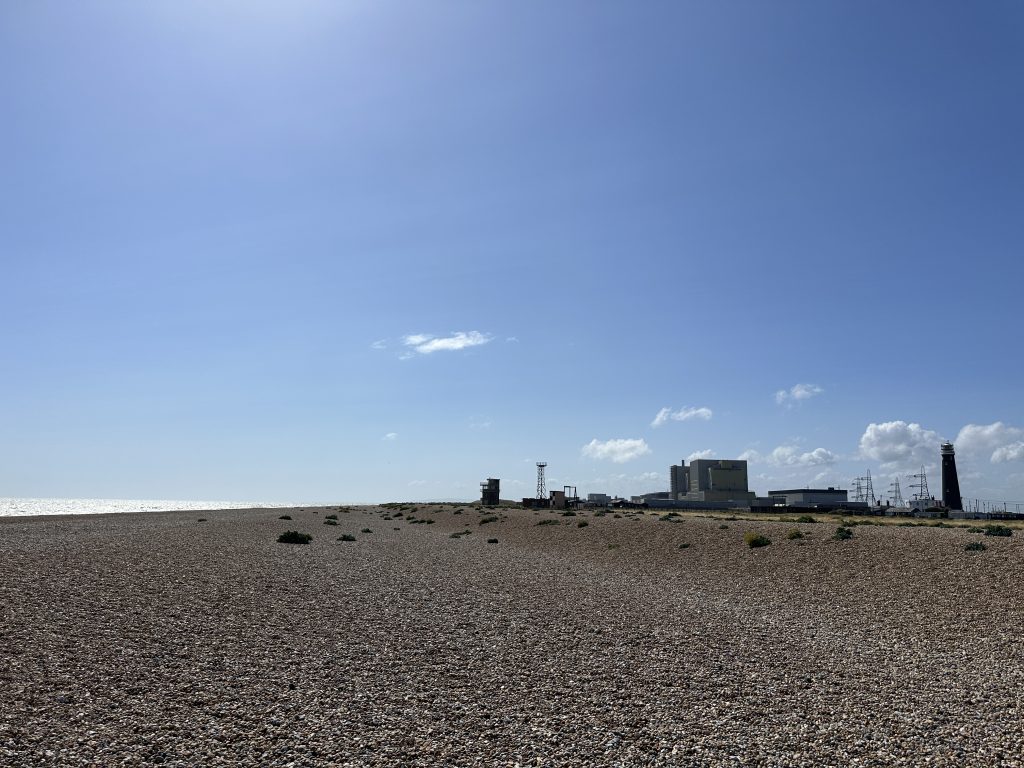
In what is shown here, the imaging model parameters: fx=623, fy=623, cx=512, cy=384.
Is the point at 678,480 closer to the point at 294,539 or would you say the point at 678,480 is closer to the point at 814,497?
the point at 814,497

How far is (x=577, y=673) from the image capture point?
13.3 meters

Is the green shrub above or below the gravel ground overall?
below

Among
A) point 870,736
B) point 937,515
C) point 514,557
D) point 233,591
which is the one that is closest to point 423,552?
point 514,557

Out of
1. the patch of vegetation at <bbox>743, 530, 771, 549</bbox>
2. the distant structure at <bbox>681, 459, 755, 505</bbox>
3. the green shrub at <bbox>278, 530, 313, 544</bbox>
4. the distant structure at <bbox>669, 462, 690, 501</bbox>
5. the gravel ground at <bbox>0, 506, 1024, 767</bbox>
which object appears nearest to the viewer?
the gravel ground at <bbox>0, 506, 1024, 767</bbox>

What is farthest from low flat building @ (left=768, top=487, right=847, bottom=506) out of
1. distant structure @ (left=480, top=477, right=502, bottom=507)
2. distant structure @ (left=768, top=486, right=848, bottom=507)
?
distant structure @ (left=480, top=477, right=502, bottom=507)

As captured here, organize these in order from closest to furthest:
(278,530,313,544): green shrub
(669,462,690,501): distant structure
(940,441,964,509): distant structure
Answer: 1. (278,530,313,544): green shrub
2. (940,441,964,509): distant structure
3. (669,462,690,501): distant structure

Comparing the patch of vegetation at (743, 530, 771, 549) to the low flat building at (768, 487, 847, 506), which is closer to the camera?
the patch of vegetation at (743, 530, 771, 549)

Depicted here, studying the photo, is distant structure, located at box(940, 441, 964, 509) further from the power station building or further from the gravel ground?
the gravel ground

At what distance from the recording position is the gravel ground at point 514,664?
9.50m

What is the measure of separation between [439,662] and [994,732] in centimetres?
1021

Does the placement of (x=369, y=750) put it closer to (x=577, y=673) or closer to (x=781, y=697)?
(x=577, y=673)

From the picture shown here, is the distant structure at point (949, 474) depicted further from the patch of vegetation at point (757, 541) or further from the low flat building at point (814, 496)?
the patch of vegetation at point (757, 541)

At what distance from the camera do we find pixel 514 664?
1387cm

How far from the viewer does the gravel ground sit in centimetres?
950
